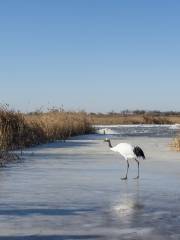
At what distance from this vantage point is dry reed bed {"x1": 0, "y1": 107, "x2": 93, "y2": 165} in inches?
709

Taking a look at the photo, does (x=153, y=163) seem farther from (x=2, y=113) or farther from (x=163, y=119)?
(x=163, y=119)

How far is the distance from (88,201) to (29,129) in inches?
548

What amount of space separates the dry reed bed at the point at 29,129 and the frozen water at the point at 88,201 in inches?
105

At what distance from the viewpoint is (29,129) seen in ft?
71.3

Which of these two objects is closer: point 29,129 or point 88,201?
point 88,201

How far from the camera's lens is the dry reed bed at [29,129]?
18000 millimetres

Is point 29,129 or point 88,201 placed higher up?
point 29,129

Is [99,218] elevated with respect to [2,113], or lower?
lower

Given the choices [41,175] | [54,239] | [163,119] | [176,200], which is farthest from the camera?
[163,119]

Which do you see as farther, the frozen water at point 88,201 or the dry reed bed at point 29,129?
the dry reed bed at point 29,129

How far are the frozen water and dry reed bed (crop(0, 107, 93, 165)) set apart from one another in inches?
105

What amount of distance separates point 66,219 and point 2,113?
44.6 ft

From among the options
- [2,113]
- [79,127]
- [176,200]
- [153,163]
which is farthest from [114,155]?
[79,127]

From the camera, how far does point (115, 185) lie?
9.86 meters
